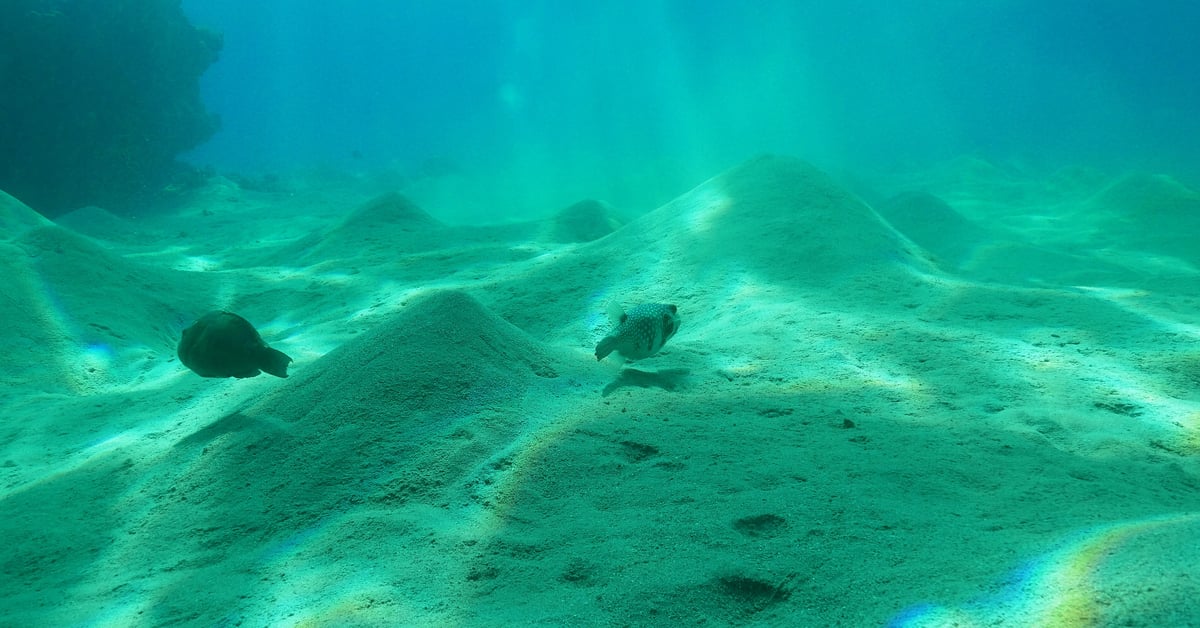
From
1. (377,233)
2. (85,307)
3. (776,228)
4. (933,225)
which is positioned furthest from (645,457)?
(933,225)

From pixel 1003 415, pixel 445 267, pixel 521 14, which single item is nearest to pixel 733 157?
pixel 445 267

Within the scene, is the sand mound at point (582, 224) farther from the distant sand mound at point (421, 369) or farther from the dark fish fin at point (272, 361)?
the dark fish fin at point (272, 361)

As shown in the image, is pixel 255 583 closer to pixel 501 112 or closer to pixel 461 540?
pixel 461 540

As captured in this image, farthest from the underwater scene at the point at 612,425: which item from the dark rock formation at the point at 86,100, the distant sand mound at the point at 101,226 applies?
the dark rock formation at the point at 86,100

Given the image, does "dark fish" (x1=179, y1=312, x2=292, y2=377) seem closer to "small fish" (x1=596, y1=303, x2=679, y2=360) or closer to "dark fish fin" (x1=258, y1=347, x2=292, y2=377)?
"dark fish fin" (x1=258, y1=347, x2=292, y2=377)

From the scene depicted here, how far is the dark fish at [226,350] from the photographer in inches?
142

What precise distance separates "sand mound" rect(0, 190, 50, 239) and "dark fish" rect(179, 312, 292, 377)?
669 centimetres

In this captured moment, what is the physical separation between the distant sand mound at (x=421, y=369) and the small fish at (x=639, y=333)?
464 millimetres

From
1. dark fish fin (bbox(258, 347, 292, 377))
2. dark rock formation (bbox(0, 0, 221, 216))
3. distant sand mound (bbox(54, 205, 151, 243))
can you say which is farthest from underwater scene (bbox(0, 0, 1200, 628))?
dark rock formation (bbox(0, 0, 221, 216))

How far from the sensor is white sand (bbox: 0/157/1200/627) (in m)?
1.85

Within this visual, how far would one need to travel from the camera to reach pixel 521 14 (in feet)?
414

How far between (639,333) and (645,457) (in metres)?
A: 0.96

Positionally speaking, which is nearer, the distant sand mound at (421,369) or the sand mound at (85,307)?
the distant sand mound at (421,369)

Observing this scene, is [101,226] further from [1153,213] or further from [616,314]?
[1153,213]
